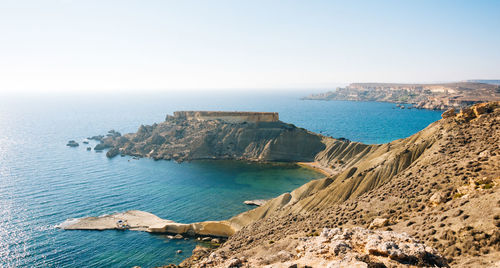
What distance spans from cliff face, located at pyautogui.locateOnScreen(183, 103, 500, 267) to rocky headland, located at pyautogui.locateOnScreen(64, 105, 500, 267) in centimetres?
7

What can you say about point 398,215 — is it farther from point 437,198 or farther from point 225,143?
point 225,143

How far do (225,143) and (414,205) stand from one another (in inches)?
3207

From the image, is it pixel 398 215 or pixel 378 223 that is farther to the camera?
pixel 398 215

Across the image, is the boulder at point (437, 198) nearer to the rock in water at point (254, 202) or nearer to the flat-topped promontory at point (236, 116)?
the rock in water at point (254, 202)

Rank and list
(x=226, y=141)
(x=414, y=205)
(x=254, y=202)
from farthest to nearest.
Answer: (x=226, y=141) → (x=254, y=202) → (x=414, y=205)

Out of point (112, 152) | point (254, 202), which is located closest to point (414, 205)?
point (254, 202)

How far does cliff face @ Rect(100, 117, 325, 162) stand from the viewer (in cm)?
9894

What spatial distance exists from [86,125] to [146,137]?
8187 cm

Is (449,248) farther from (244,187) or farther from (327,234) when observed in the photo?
(244,187)

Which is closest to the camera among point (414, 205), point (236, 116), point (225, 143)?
point (414, 205)

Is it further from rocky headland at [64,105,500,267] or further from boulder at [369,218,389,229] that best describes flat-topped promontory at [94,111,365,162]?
boulder at [369,218,389,229]

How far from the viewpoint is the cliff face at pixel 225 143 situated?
98938mm

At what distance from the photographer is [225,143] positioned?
10662cm

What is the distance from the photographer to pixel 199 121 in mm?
122250
